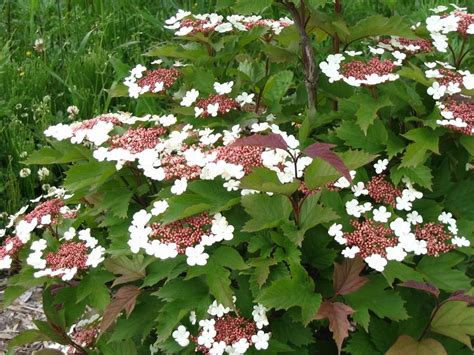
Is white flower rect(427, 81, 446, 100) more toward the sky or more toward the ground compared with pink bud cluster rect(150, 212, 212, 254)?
more toward the sky

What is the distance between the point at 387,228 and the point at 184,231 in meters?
0.49

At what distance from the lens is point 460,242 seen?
1708 millimetres

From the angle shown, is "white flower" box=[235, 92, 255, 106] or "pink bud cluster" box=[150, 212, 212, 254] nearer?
"pink bud cluster" box=[150, 212, 212, 254]

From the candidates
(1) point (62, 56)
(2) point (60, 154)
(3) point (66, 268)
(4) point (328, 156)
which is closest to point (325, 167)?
(4) point (328, 156)

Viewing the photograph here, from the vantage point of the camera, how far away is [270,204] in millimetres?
1641

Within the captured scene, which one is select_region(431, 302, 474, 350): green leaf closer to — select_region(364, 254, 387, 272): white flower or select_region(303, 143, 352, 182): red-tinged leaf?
select_region(364, 254, 387, 272): white flower

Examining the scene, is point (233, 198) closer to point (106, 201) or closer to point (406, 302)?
point (106, 201)

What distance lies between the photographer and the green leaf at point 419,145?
1.74m

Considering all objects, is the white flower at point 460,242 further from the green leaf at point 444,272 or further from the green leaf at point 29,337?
the green leaf at point 29,337

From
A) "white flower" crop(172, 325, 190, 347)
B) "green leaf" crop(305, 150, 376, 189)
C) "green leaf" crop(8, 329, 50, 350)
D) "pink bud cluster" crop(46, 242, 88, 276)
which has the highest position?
"green leaf" crop(305, 150, 376, 189)

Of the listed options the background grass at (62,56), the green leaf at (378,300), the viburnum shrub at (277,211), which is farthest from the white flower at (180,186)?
the background grass at (62,56)

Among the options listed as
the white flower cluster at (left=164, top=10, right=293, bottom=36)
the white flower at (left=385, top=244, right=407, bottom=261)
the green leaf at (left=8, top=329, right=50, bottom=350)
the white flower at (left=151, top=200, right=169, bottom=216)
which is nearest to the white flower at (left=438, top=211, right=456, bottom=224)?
the white flower at (left=385, top=244, right=407, bottom=261)

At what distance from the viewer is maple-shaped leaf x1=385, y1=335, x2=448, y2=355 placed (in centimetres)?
158

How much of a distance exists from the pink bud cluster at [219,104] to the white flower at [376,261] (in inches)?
25.9
